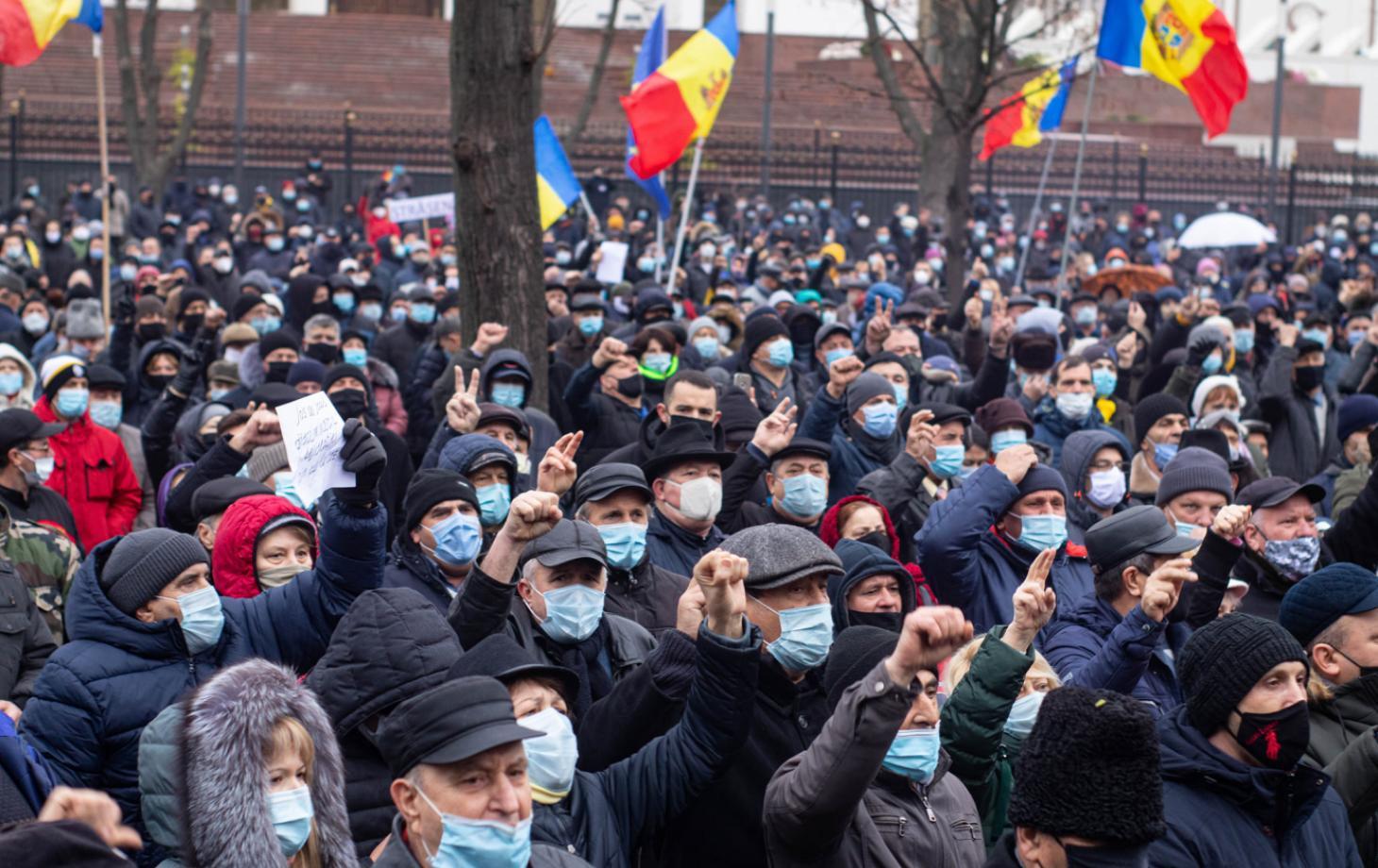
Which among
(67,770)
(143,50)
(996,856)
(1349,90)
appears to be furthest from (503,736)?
(1349,90)

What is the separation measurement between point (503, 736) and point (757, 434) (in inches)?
137

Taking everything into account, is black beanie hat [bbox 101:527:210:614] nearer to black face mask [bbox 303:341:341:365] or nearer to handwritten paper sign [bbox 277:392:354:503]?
handwritten paper sign [bbox 277:392:354:503]

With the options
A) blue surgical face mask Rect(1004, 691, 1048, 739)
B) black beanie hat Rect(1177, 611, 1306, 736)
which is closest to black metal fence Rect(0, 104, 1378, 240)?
blue surgical face mask Rect(1004, 691, 1048, 739)

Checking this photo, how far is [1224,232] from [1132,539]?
1628 cm

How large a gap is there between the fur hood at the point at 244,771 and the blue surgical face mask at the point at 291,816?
3cm

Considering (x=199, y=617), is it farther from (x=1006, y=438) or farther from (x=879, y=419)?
(x=1006, y=438)

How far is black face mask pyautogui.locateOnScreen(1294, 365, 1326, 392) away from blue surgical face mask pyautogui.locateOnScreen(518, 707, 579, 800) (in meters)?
8.26

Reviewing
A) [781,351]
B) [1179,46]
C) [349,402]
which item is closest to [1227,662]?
[349,402]

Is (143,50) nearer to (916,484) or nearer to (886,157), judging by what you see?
(886,157)

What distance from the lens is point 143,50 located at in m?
28.9

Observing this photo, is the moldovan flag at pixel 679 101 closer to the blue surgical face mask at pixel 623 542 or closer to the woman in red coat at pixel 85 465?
the woman in red coat at pixel 85 465

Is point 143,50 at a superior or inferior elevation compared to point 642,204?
superior

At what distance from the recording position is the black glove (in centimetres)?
521

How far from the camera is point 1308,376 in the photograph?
11.2 m
